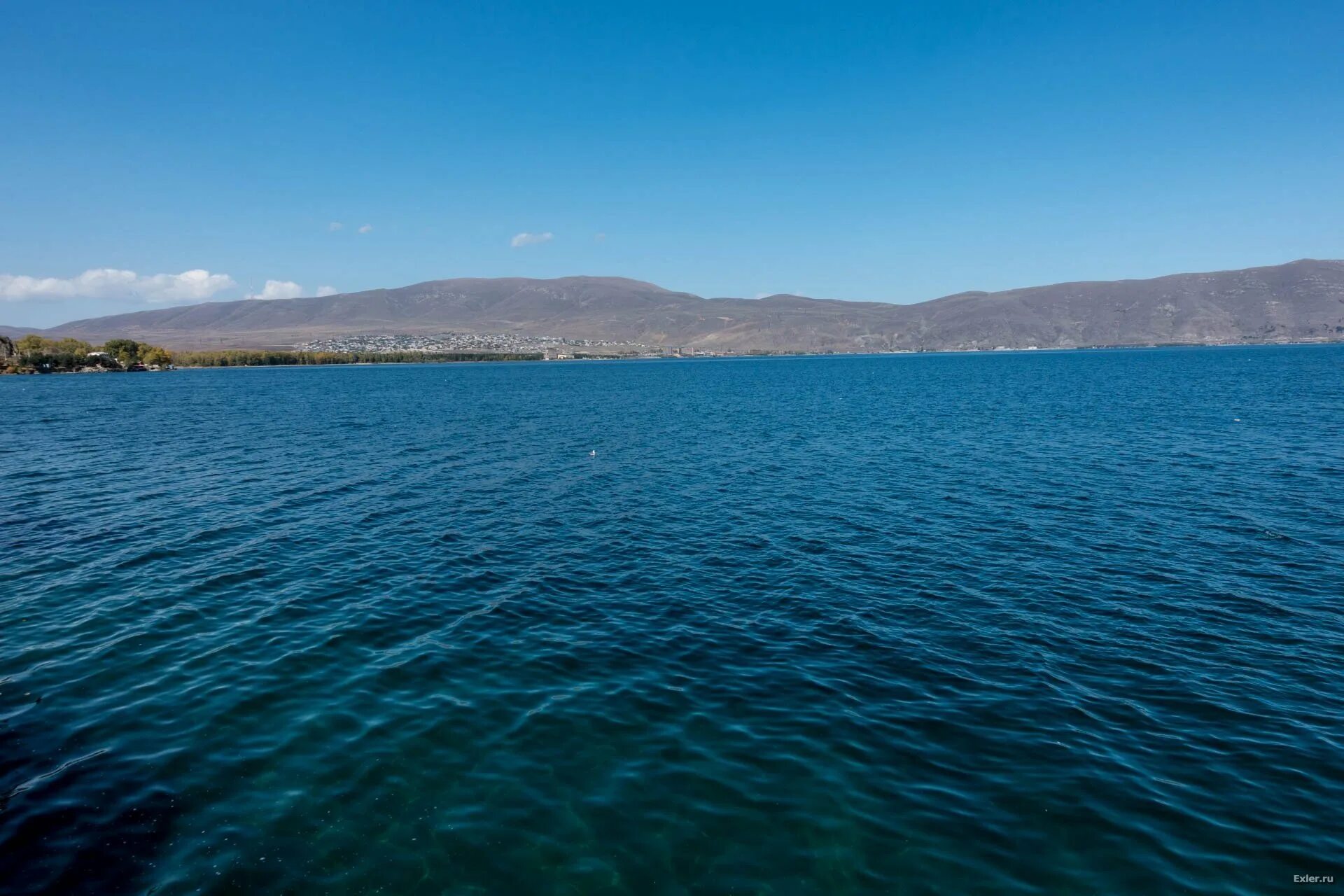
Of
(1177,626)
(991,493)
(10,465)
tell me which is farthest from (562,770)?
(10,465)

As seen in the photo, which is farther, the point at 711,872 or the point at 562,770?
the point at 562,770

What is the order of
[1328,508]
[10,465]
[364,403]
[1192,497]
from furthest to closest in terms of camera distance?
[364,403], [10,465], [1192,497], [1328,508]

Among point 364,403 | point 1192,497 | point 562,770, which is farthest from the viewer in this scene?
point 364,403

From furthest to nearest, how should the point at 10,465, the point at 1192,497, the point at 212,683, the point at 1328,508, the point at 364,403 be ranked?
1. the point at 364,403
2. the point at 10,465
3. the point at 1192,497
4. the point at 1328,508
5. the point at 212,683

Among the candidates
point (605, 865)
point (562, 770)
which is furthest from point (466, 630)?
point (605, 865)

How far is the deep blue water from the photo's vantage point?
13.0 m

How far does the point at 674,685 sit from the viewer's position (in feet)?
63.6

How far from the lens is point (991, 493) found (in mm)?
43125

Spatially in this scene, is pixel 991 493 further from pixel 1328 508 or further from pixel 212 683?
pixel 212 683

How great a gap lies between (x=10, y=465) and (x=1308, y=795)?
7955 cm

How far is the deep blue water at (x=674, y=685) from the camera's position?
13016mm

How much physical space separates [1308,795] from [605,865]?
15.7m

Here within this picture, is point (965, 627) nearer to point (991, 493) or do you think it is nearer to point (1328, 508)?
point (991, 493)

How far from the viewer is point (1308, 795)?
14.6 m
